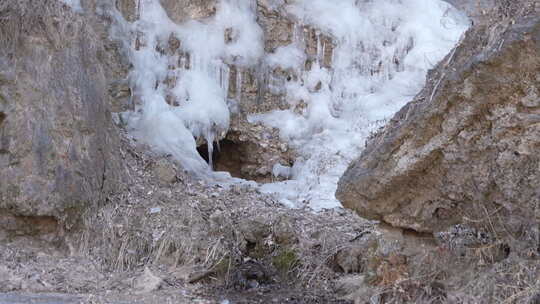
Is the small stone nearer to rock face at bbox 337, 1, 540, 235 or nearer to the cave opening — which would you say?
rock face at bbox 337, 1, 540, 235

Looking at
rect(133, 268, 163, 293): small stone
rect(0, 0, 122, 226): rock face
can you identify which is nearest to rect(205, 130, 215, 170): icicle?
rect(0, 0, 122, 226): rock face

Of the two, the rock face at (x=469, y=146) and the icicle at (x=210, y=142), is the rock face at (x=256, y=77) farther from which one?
the rock face at (x=469, y=146)

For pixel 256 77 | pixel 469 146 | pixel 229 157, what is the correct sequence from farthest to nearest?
pixel 229 157 < pixel 256 77 < pixel 469 146

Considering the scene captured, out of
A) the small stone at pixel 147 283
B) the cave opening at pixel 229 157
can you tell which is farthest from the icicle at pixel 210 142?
the small stone at pixel 147 283

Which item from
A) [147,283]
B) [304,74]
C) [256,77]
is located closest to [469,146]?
Answer: [147,283]

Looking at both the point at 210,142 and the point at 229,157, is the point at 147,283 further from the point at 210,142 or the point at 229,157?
the point at 229,157

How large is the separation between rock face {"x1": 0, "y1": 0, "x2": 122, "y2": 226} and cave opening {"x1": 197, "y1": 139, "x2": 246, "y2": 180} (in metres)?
2.61

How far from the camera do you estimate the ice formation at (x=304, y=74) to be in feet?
25.3

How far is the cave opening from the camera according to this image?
879 centimetres

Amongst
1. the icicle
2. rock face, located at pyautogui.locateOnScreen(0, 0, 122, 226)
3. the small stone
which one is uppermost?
rock face, located at pyautogui.locateOnScreen(0, 0, 122, 226)

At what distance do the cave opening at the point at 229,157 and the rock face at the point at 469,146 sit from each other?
14.1 feet

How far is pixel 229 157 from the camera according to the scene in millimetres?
8930

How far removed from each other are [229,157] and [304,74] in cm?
143

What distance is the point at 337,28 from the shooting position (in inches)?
369
